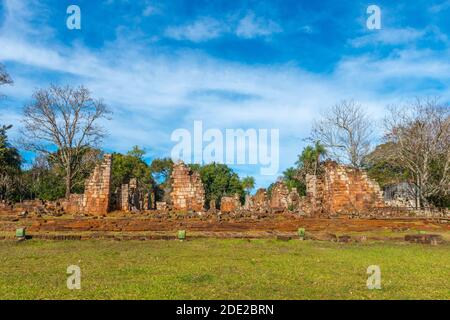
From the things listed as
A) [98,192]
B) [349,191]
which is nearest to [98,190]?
[98,192]

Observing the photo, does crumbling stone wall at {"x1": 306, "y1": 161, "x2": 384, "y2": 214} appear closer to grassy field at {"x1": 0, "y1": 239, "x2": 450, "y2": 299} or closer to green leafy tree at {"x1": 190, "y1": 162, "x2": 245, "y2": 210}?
grassy field at {"x1": 0, "y1": 239, "x2": 450, "y2": 299}

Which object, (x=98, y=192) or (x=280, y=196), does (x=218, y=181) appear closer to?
(x=280, y=196)

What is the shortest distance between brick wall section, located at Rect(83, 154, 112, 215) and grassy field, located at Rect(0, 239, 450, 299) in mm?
9329

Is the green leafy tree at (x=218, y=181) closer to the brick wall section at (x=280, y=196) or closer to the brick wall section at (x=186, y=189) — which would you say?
the brick wall section at (x=280, y=196)

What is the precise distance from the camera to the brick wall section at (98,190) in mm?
21953

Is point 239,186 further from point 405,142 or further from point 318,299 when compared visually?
point 318,299

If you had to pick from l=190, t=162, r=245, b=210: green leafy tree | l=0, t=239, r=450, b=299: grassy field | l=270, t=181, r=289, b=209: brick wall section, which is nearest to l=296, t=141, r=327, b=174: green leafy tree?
l=270, t=181, r=289, b=209: brick wall section

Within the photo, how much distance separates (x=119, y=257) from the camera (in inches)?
377

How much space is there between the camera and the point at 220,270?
773 cm

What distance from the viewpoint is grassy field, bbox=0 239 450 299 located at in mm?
5793

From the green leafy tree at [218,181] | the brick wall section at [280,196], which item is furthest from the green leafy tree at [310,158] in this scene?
the green leafy tree at [218,181]

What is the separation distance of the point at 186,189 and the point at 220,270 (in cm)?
1431

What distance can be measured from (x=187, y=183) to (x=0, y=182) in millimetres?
25262

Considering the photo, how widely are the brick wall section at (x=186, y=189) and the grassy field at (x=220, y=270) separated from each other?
8958 millimetres
